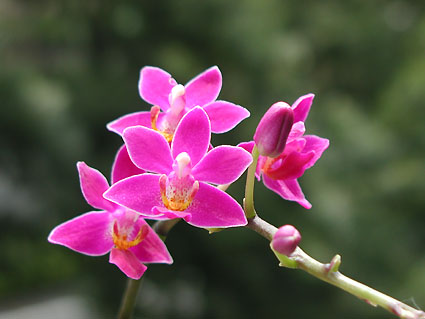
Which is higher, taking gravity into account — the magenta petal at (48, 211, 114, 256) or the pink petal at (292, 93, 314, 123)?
the pink petal at (292, 93, 314, 123)

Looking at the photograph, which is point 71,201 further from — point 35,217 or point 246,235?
point 246,235

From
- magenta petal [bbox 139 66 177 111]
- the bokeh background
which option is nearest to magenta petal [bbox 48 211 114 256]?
magenta petal [bbox 139 66 177 111]

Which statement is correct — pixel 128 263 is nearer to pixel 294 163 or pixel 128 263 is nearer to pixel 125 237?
pixel 125 237

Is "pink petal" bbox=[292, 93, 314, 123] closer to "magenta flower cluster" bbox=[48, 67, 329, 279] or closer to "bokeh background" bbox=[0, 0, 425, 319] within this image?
"magenta flower cluster" bbox=[48, 67, 329, 279]

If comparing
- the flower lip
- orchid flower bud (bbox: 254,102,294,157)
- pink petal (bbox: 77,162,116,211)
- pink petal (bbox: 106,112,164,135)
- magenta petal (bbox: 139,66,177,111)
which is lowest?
the flower lip

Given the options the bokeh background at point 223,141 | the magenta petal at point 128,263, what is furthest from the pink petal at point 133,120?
the bokeh background at point 223,141

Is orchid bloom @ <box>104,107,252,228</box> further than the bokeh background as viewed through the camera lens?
No

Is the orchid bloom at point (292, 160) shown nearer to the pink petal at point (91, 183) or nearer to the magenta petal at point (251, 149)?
the magenta petal at point (251, 149)

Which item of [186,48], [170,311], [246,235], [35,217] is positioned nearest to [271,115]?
[246,235]
